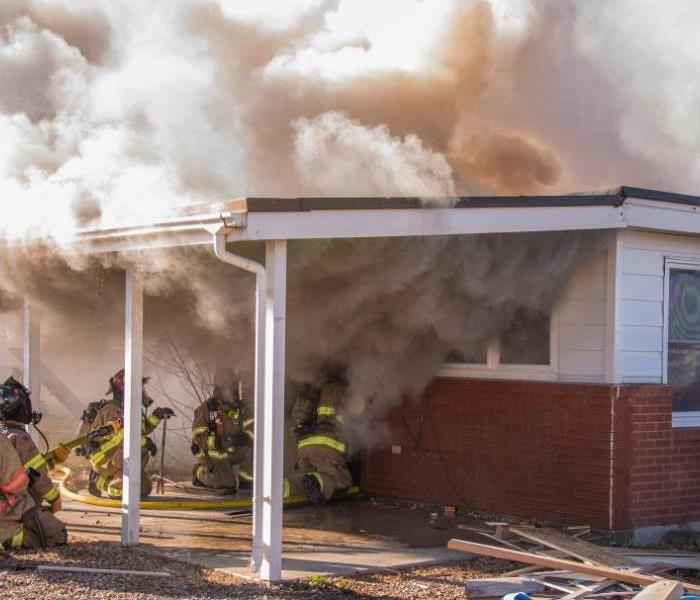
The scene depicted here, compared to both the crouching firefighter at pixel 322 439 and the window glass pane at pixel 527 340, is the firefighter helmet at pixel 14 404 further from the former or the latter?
the window glass pane at pixel 527 340

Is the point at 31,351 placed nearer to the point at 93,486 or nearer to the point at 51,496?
the point at 93,486

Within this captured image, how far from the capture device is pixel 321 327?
1064 cm

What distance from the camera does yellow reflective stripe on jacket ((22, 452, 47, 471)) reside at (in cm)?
913

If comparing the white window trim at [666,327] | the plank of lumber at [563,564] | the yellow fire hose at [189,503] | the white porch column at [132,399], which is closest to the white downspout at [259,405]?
the plank of lumber at [563,564]

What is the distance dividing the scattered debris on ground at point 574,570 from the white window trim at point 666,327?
5.18 feet

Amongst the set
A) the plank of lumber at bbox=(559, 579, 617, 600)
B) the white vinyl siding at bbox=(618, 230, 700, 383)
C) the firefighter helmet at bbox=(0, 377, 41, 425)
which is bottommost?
the plank of lumber at bbox=(559, 579, 617, 600)

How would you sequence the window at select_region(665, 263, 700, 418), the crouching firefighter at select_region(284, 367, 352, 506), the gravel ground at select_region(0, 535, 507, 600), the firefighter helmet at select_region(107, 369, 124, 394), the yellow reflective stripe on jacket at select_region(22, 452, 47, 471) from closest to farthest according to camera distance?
the gravel ground at select_region(0, 535, 507, 600), the yellow reflective stripe on jacket at select_region(22, 452, 47, 471), the window at select_region(665, 263, 700, 418), the crouching firefighter at select_region(284, 367, 352, 506), the firefighter helmet at select_region(107, 369, 124, 394)

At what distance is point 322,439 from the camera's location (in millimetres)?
11242

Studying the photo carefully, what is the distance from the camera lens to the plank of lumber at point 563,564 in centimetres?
736

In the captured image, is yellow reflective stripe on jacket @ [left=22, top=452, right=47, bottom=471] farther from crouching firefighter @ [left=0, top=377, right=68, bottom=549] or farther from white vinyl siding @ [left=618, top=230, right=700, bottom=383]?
white vinyl siding @ [left=618, top=230, right=700, bottom=383]

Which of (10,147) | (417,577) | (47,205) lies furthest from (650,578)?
(10,147)

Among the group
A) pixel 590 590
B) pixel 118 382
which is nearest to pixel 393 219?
pixel 590 590

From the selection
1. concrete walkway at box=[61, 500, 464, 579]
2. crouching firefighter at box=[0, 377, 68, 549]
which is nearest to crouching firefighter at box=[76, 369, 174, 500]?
concrete walkway at box=[61, 500, 464, 579]

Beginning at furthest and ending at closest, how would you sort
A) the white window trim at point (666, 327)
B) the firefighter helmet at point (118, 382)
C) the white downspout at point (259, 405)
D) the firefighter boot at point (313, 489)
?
the firefighter helmet at point (118, 382) < the firefighter boot at point (313, 489) < the white window trim at point (666, 327) < the white downspout at point (259, 405)
